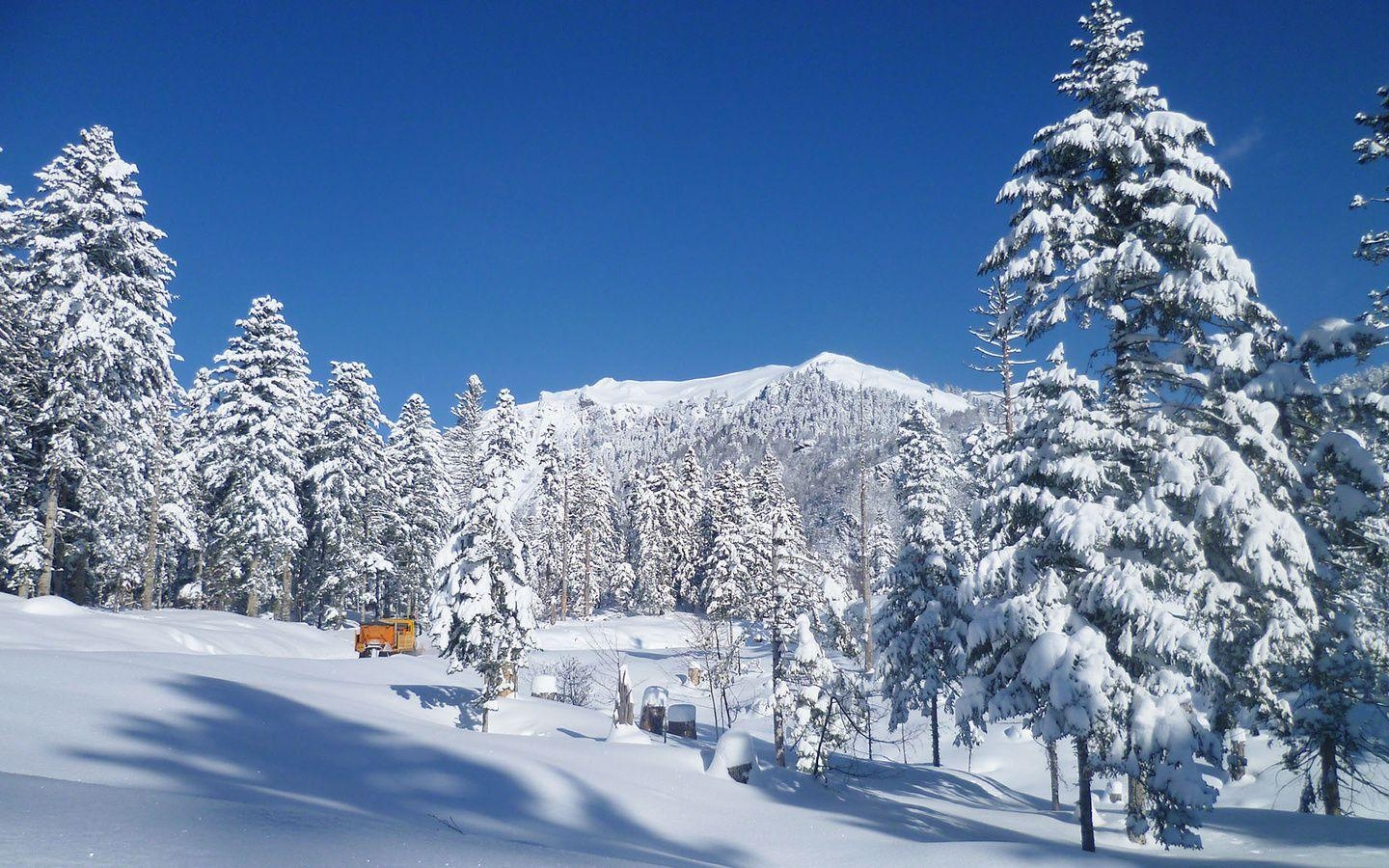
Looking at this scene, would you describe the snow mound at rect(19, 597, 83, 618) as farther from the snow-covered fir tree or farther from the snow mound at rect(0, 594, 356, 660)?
the snow-covered fir tree

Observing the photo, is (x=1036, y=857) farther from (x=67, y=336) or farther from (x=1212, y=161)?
(x=67, y=336)

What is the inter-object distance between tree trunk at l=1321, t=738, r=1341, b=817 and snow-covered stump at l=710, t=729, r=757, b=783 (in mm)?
11518

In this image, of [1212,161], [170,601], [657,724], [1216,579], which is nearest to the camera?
[1216,579]

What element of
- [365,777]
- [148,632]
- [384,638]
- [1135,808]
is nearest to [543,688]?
[384,638]

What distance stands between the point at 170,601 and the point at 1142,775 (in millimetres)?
60584

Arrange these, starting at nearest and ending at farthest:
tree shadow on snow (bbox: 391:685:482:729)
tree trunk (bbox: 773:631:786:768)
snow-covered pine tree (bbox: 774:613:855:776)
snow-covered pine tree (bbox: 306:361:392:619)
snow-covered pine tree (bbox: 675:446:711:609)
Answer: snow-covered pine tree (bbox: 774:613:855:776)
tree trunk (bbox: 773:631:786:768)
tree shadow on snow (bbox: 391:685:482:729)
snow-covered pine tree (bbox: 306:361:392:619)
snow-covered pine tree (bbox: 675:446:711:609)

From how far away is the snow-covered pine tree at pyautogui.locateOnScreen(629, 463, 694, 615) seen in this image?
223 ft

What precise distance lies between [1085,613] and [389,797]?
442 inches

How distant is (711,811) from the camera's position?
1351 cm

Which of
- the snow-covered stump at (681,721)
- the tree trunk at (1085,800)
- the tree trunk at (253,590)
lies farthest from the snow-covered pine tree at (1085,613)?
the tree trunk at (253,590)

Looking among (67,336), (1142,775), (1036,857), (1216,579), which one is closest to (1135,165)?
(1216,579)

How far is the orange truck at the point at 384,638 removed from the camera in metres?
35.5

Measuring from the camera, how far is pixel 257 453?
1374 inches

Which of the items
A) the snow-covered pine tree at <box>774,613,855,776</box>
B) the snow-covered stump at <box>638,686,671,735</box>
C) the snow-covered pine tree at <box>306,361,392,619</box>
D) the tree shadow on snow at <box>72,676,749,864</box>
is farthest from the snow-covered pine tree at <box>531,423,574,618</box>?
the tree shadow on snow at <box>72,676,749,864</box>
